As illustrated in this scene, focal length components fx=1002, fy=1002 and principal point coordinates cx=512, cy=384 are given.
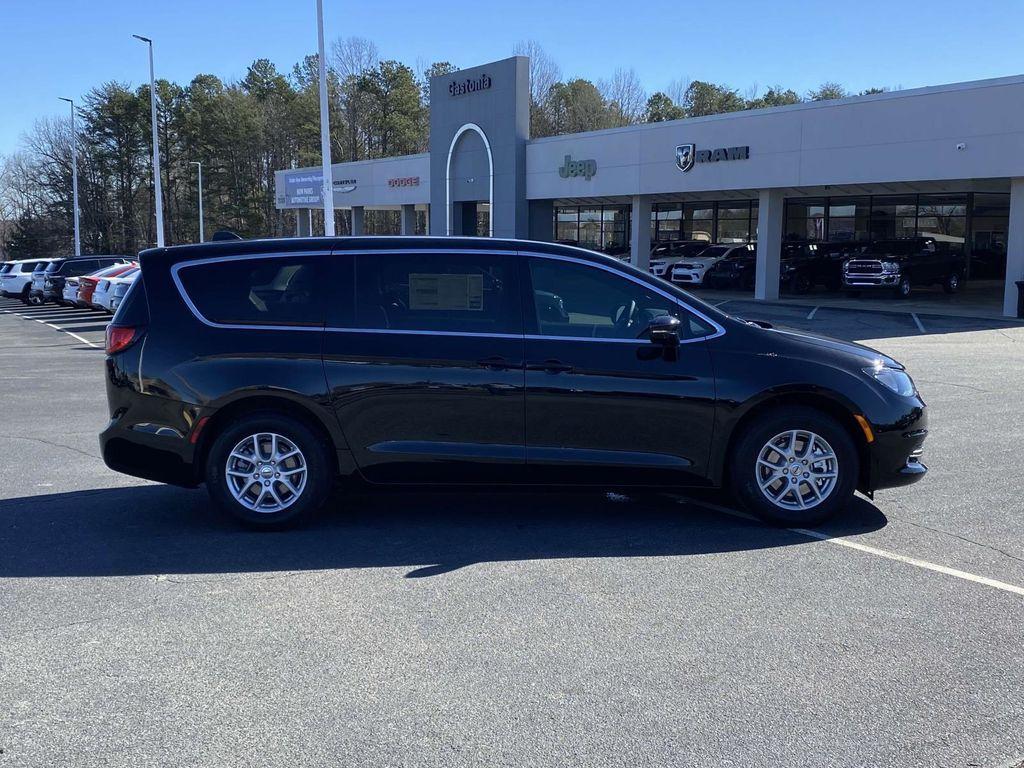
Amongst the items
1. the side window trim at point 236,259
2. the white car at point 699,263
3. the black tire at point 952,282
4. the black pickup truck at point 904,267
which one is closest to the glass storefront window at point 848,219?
the white car at point 699,263

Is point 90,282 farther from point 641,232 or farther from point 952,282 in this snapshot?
point 952,282

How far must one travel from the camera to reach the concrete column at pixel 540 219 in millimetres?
40969

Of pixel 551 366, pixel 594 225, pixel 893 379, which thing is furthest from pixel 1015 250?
pixel 594 225

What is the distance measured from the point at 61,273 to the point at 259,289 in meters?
32.1

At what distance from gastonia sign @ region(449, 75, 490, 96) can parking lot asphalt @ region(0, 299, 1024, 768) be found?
34867 millimetres

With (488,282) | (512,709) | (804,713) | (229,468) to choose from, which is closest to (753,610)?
(804,713)

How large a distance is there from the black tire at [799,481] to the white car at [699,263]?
30161 mm

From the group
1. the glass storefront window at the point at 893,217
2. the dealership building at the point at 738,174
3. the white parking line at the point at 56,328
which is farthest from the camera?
the glass storefront window at the point at 893,217

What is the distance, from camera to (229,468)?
6.34m

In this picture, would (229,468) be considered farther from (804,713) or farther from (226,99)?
(226,99)

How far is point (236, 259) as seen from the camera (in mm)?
6500

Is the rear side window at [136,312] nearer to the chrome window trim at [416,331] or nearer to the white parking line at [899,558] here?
the chrome window trim at [416,331]

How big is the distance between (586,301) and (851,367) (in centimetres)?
175

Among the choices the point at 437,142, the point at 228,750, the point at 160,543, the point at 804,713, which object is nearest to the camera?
the point at 228,750
